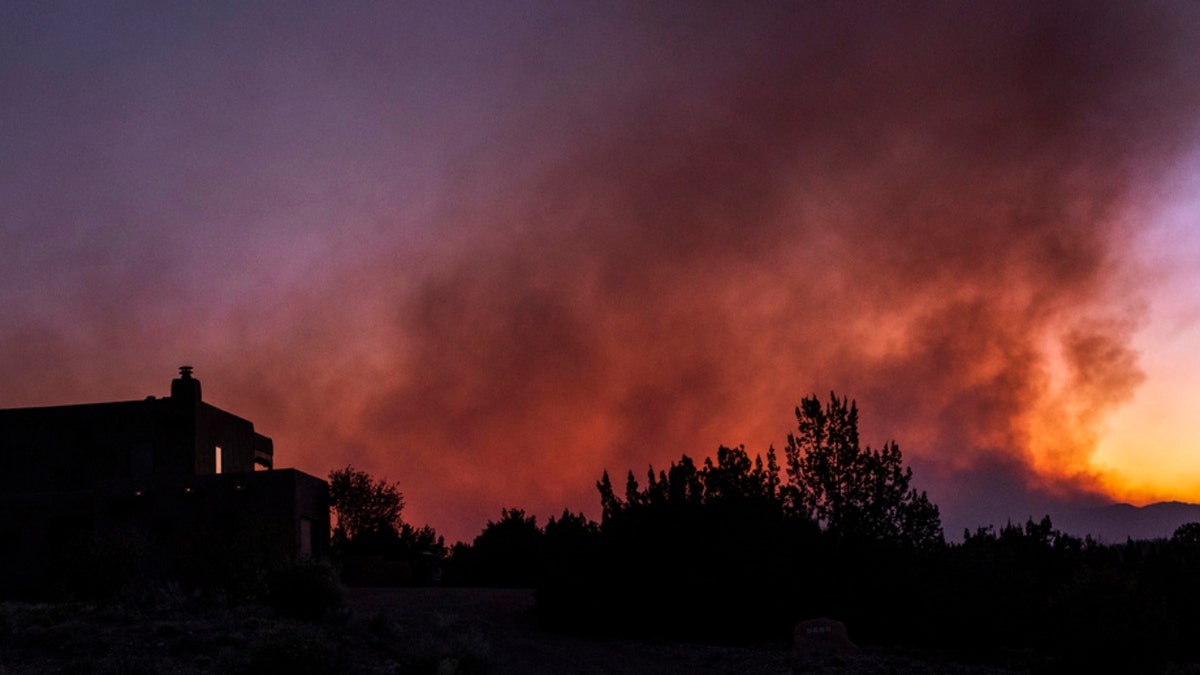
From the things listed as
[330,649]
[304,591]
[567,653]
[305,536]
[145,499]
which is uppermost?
[145,499]

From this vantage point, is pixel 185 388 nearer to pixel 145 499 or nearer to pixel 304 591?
pixel 145 499

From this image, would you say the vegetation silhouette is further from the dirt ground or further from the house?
the house

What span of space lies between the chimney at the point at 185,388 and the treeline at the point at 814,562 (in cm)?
2213

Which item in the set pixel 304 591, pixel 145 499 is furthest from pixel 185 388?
pixel 304 591

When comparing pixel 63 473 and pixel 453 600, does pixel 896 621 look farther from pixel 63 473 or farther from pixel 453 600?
pixel 63 473

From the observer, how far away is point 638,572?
104 feet

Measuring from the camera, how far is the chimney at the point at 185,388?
50094 millimetres

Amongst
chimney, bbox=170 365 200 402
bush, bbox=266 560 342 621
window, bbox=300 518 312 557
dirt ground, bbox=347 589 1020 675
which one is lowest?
dirt ground, bbox=347 589 1020 675

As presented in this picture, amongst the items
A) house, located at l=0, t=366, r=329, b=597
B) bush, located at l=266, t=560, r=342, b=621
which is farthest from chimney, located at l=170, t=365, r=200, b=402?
bush, located at l=266, t=560, r=342, b=621

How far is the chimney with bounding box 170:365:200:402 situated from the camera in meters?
50.1

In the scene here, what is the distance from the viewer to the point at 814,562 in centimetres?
3194

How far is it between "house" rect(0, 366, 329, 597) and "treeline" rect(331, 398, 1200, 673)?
9025 millimetres

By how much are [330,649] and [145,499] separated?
25.5m

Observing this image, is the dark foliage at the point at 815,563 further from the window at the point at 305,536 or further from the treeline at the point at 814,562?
the window at the point at 305,536
